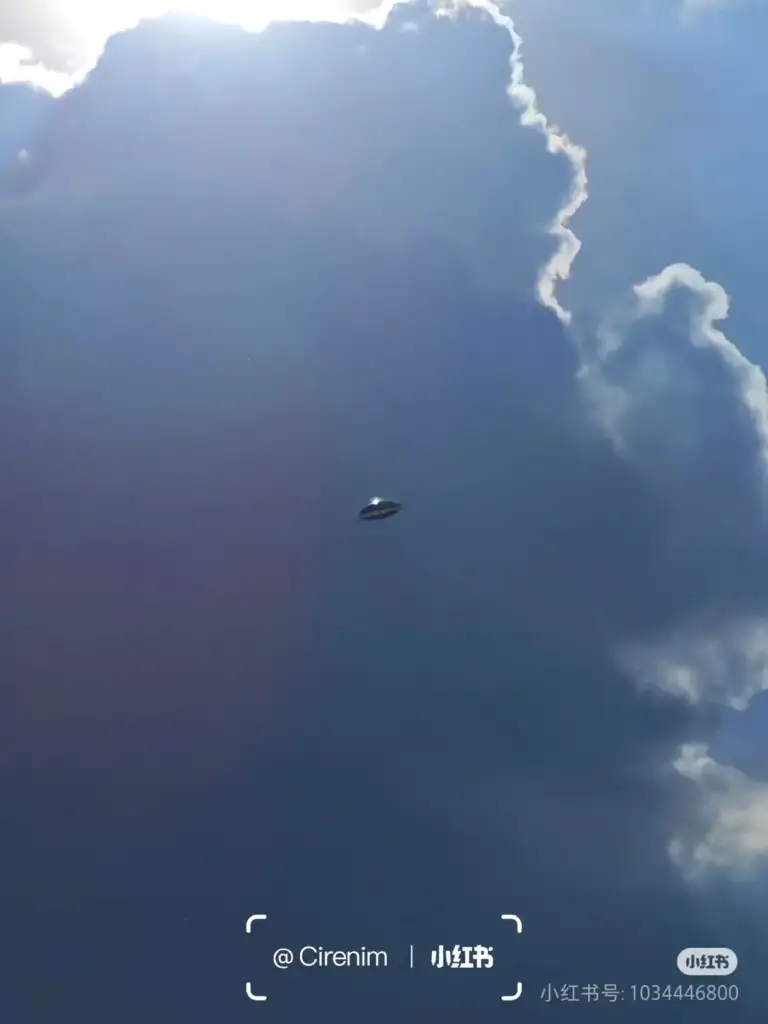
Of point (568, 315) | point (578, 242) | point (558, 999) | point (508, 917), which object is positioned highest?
point (578, 242)

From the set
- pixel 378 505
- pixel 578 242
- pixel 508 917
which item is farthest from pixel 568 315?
pixel 508 917

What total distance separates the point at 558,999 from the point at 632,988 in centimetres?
278

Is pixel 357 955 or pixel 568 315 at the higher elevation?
pixel 568 315

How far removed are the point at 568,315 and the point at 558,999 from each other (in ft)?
85.6

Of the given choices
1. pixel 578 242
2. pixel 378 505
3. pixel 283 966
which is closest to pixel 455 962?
pixel 283 966

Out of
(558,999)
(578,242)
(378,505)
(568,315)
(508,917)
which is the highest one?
(578,242)

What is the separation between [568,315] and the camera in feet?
130

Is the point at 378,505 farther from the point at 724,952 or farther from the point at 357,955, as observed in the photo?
the point at 724,952

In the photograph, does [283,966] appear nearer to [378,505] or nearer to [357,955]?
[357,955]

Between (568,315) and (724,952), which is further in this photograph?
(568,315)

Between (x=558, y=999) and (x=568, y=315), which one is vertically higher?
(x=568, y=315)

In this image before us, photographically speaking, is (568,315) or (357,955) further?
(568,315)

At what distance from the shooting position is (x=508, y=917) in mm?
37281

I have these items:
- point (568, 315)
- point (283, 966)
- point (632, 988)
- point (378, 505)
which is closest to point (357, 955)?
point (283, 966)
